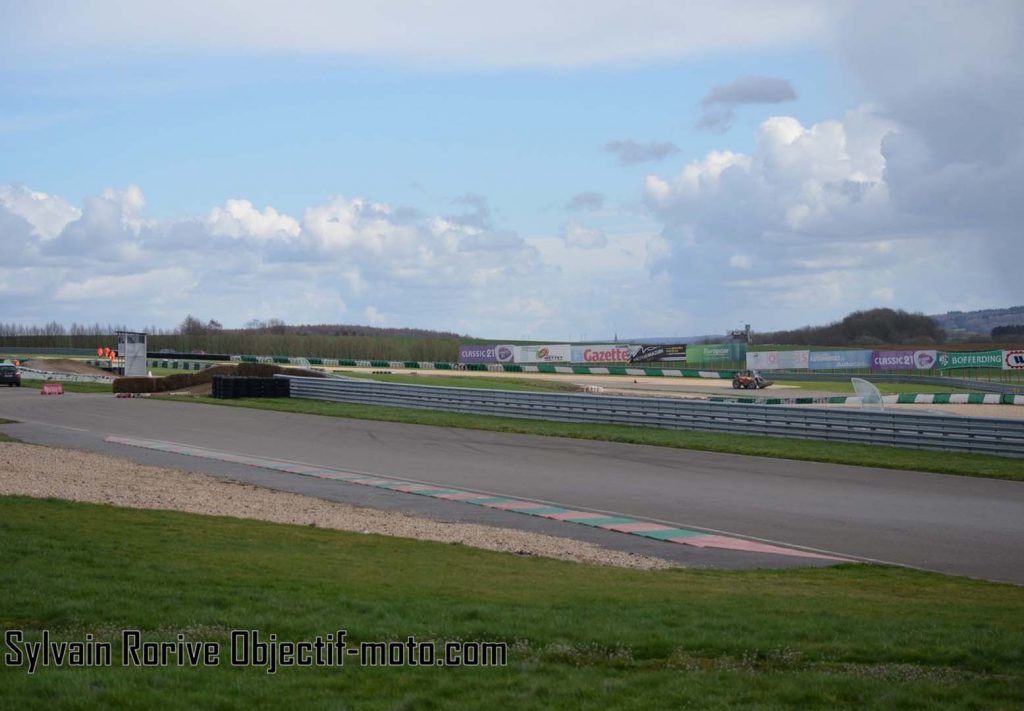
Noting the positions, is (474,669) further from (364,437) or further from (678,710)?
(364,437)

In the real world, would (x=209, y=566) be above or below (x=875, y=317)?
below

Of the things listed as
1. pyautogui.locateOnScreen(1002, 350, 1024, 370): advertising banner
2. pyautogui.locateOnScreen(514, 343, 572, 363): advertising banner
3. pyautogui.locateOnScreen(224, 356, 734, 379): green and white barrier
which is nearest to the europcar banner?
pyautogui.locateOnScreen(1002, 350, 1024, 370): advertising banner

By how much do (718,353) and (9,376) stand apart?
166 ft

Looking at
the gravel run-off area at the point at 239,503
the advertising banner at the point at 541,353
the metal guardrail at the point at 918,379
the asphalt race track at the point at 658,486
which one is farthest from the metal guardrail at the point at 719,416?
the advertising banner at the point at 541,353

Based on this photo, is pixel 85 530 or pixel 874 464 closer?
pixel 85 530

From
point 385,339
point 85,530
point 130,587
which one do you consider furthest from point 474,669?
point 385,339

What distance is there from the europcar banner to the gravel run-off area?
59.0 m

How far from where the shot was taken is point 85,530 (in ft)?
37.6

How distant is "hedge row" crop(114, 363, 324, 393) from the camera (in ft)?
157

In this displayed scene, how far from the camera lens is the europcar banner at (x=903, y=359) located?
2675 inches

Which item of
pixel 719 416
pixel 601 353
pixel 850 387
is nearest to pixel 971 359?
pixel 850 387

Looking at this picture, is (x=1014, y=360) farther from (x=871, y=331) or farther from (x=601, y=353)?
(x=871, y=331)

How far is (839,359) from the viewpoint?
242ft

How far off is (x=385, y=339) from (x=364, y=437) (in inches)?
2673
